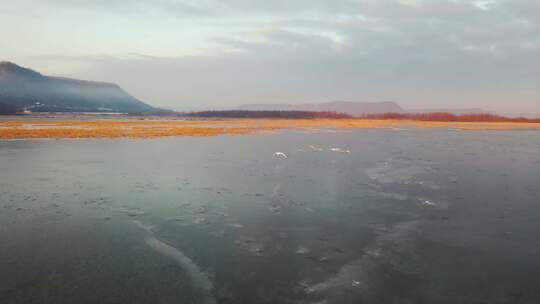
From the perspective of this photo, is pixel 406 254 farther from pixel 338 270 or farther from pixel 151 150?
pixel 151 150

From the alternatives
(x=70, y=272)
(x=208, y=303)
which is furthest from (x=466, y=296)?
(x=70, y=272)

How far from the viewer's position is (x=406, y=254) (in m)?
7.66

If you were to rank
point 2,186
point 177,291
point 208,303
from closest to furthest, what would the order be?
point 208,303
point 177,291
point 2,186

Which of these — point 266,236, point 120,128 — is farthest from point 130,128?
point 266,236

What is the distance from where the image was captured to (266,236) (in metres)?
8.63

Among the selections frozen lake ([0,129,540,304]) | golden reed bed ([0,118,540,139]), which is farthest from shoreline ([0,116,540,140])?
frozen lake ([0,129,540,304])

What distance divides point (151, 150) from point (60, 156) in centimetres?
543

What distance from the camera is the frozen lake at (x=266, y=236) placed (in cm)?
605

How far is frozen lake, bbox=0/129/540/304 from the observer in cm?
605

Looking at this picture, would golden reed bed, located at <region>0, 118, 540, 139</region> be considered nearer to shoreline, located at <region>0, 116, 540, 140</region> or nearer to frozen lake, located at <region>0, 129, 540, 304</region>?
shoreline, located at <region>0, 116, 540, 140</region>

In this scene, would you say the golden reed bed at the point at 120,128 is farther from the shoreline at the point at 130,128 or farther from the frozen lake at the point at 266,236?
the frozen lake at the point at 266,236

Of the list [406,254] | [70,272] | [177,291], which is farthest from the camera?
[406,254]

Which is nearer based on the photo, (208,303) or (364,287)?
(208,303)

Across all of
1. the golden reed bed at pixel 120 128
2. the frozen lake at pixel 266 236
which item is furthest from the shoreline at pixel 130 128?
the frozen lake at pixel 266 236
